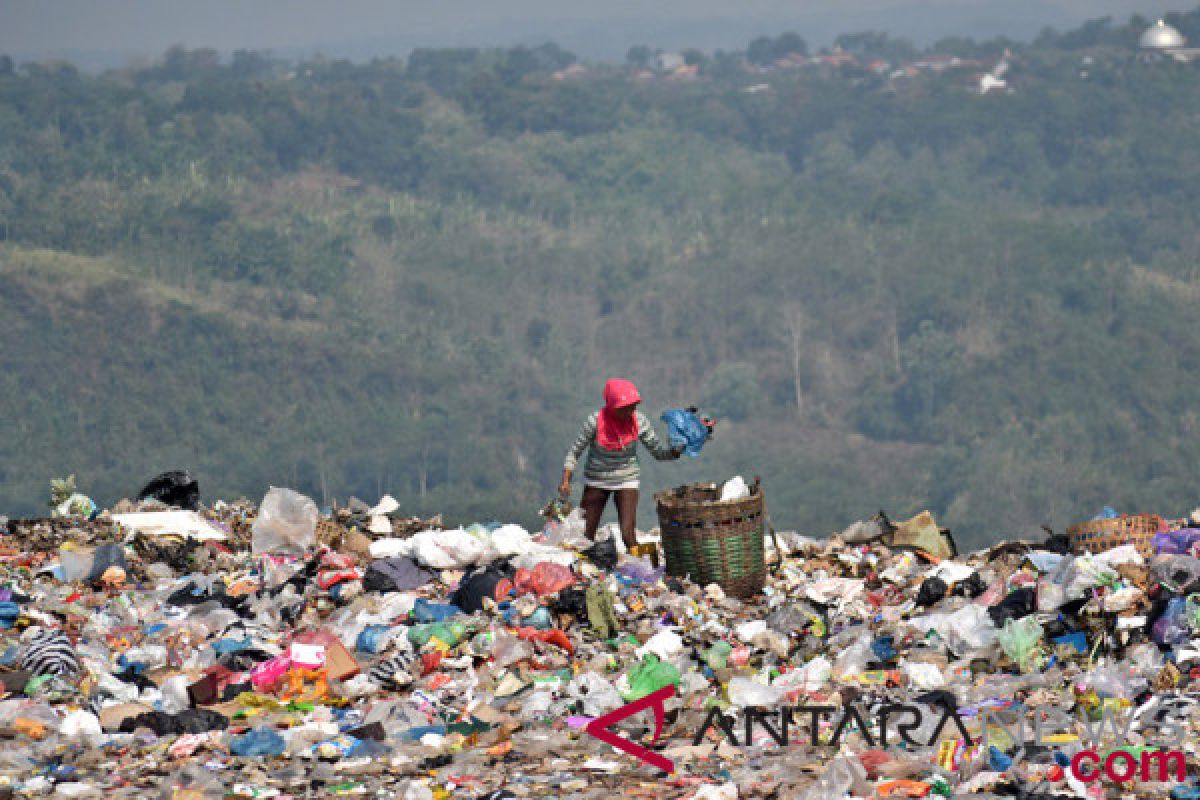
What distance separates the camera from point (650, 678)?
242 inches

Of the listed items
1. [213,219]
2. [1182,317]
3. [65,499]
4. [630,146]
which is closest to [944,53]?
[630,146]

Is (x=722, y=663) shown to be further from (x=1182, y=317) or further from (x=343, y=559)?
(x=1182, y=317)

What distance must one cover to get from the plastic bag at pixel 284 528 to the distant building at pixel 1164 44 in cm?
10814

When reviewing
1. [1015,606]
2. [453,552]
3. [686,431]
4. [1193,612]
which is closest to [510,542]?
[453,552]

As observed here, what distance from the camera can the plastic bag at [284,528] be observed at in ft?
27.9

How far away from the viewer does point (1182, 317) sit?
7344 cm

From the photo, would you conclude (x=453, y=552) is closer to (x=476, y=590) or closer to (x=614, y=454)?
(x=476, y=590)

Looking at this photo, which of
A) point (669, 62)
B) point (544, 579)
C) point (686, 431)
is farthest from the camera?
point (669, 62)

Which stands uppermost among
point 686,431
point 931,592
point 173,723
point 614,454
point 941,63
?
point 941,63

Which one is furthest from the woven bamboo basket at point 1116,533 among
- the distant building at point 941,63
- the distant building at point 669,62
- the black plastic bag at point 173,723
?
the distant building at point 669,62

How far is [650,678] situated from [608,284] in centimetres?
7612

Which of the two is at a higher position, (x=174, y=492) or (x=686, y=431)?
(x=686, y=431)

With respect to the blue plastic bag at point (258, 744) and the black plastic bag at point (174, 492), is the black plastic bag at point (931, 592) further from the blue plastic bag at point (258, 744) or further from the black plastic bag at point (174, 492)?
the black plastic bag at point (174, 492)

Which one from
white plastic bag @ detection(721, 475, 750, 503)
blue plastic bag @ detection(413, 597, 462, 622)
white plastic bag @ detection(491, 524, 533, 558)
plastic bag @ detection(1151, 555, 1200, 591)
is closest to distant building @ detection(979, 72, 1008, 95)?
white plastic bag @ detection(721, 475, 750, 503)
